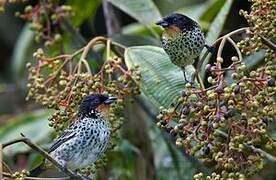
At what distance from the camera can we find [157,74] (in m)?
3.06

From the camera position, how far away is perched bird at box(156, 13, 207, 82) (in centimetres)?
277

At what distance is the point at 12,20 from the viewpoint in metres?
7.75

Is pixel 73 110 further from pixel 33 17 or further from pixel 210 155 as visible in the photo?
pixel 33 17

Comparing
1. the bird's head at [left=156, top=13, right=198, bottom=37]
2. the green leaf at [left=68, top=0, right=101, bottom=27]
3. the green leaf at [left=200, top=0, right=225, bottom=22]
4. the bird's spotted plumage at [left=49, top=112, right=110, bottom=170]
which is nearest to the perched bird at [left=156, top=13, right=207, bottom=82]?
the bird's head at [left=156, top=13, right=198, bottom=37]

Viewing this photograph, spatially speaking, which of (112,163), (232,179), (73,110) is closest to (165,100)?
(73,110)

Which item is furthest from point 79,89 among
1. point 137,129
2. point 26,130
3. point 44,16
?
point 26,130

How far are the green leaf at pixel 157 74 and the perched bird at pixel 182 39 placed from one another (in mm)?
130

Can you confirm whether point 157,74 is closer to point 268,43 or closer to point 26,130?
point 268,43

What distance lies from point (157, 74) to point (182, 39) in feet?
1.04

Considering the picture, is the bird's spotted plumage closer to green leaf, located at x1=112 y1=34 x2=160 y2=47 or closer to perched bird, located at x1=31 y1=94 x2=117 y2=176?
perched bird, located at x1=31 y1=94 x2=117 y2=176

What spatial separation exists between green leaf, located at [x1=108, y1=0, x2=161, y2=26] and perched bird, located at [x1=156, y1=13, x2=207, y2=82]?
2.91 ft

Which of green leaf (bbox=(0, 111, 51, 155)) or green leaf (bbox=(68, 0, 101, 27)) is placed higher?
green leaf (bbox=(68, 0, 101, 27))

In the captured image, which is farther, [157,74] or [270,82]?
[157,74]

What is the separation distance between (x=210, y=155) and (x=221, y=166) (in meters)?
0.07
